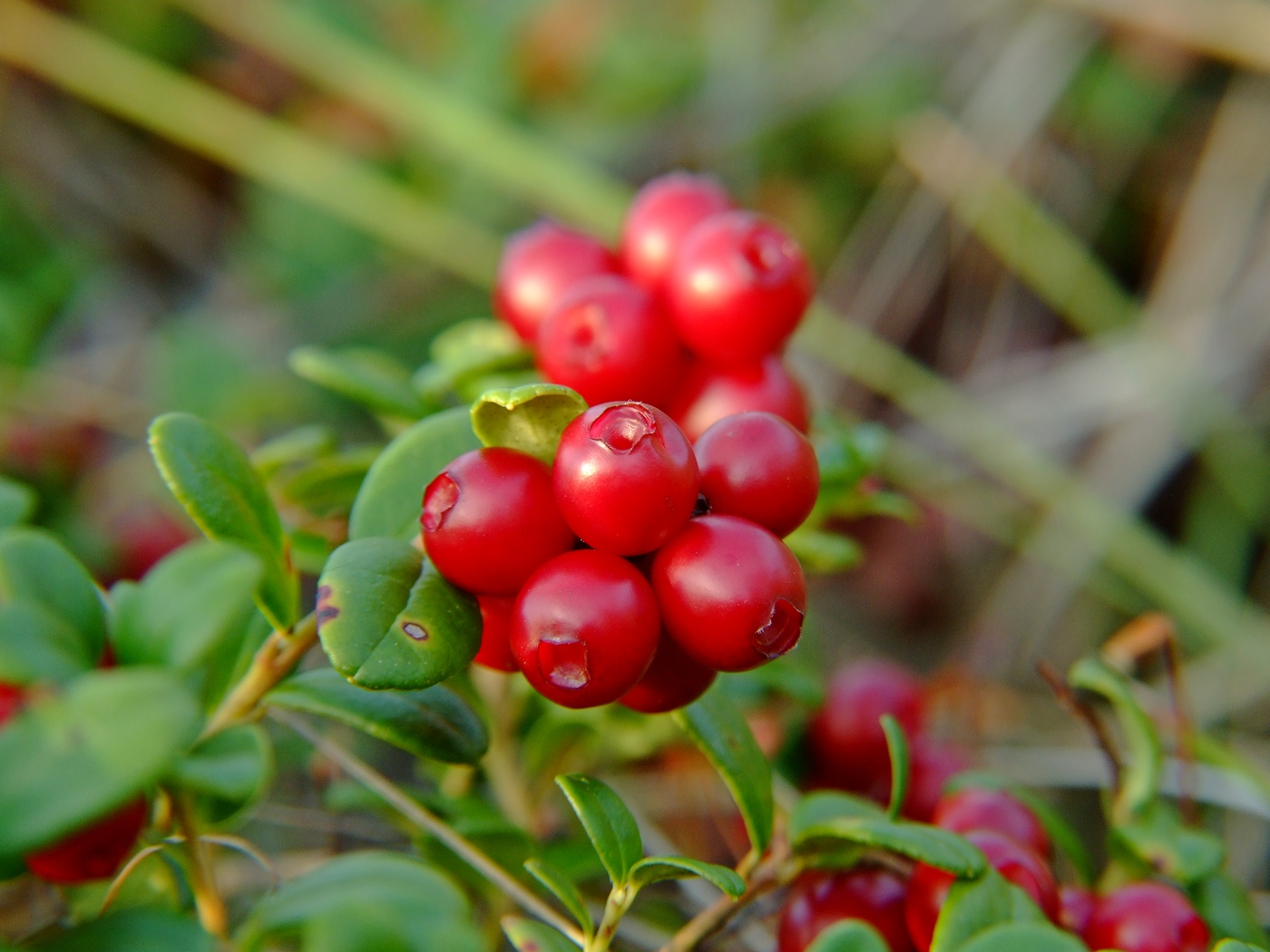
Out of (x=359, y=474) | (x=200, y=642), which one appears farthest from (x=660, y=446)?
(x=359, y=474)

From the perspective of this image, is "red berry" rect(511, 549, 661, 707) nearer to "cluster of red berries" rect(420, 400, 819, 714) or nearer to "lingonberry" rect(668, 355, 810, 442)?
"cluster of red berries" rect(420, 400, 819, 714)

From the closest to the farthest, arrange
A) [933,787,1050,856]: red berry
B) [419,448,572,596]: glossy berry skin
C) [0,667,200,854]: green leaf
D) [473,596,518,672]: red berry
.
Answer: [0,667,200,854]: green leaf
[419,448,572,596]: glossy berry skin
[473,596,518,672]: red berry
[933,787,1050,856]: red berry

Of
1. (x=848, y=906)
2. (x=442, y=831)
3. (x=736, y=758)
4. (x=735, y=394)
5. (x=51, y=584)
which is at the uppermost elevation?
(x=735, y=394)

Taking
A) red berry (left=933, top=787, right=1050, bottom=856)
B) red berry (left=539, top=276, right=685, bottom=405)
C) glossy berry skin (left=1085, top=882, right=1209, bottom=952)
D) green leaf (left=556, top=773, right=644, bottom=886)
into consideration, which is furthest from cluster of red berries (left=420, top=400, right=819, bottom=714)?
glossy berry skin (left=1085, top=882, right=1209, bottom=952)

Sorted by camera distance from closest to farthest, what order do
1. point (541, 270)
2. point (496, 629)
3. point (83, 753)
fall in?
point (83, 753) → point (496, 629) → point (541, 270)

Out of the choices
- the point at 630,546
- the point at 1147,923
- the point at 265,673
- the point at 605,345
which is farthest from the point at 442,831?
the point at 1147,923

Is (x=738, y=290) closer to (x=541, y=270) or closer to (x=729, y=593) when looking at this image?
(x=541, y=270)
